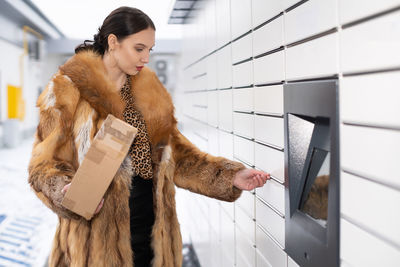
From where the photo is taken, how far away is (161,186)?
1884mm

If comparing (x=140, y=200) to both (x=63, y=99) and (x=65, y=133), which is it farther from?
(x=63, y=99)

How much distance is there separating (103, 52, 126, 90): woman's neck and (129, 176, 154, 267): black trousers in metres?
0.48

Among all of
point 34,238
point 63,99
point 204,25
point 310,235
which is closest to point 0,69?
point 34,238

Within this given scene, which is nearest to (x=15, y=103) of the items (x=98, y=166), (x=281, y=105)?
(x=98, y=166)

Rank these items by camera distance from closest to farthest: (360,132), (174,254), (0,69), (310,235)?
(360,132)
(310,235)
(174,254)
(0,69)

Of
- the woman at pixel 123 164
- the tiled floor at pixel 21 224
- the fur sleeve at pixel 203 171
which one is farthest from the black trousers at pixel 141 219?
the tiled floor at pixel 21 224

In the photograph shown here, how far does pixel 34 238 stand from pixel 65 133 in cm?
363

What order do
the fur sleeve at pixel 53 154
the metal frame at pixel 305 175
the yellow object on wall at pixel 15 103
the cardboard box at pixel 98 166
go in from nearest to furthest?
the metal frame at pixel 305 175
the cardboard box at pixel 98 166
the fur sleeve at pixel 53 154
the yellow object on wall at pixel 15 103

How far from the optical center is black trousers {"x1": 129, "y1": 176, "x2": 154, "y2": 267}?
183 cm

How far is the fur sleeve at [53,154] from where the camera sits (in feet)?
5.35

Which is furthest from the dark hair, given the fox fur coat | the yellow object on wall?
the yellow object on wall

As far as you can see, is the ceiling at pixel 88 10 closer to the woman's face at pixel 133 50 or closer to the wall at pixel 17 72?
the wall at pixel 17 72

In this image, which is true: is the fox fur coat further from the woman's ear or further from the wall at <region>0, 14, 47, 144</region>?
the wall at <region>0, 14, 47, 144</region>

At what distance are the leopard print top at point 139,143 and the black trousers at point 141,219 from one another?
4cm
